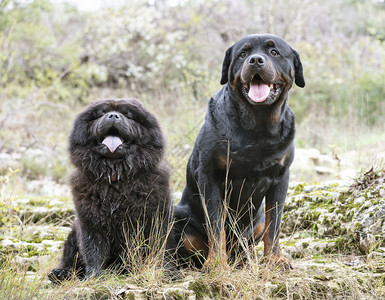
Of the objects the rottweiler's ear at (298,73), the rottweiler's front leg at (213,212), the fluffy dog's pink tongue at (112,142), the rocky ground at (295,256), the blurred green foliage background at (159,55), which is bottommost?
the rocky ground at (295,256)

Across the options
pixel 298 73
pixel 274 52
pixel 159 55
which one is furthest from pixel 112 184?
pixel 159 55

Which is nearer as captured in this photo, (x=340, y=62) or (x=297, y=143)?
(x=297, y=143)

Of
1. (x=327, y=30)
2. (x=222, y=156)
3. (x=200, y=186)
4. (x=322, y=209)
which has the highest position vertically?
(x=327, y=30)

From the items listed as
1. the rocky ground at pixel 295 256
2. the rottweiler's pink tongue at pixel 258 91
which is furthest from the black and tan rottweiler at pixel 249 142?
the rocky ground at pixel 295 256

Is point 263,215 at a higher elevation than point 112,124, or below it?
below

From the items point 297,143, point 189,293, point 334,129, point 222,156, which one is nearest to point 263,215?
point 222,156

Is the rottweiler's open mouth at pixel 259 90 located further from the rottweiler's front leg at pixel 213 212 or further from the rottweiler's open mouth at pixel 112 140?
the rottweiler's open mouth at pixel 112 140

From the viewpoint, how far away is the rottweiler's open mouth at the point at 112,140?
3688 millimetres

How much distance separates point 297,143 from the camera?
30.8 feet

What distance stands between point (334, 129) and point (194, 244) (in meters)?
8.44

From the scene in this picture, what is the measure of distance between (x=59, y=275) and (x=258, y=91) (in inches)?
89.0

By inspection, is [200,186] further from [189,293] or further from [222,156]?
[189,293]

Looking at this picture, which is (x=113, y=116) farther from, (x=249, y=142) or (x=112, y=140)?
(x=249, y=142)

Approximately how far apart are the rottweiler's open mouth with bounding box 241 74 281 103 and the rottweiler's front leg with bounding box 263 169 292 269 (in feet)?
2.30
